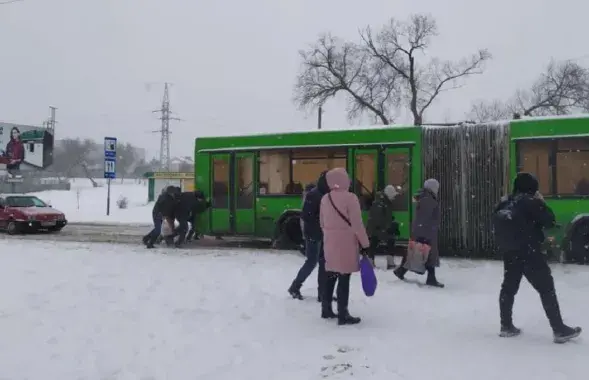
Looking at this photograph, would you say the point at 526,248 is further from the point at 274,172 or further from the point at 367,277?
the point at 274,172

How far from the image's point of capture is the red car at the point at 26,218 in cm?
1891

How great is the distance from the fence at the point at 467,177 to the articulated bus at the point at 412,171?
0.07 feet

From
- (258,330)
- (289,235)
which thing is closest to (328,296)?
(258,330)

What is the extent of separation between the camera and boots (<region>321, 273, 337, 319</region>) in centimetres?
633

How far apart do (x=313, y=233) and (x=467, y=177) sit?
19.0 ft

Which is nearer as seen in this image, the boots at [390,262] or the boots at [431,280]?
the boots at [431,280]

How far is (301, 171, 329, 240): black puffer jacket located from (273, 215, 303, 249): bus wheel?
5895 mm

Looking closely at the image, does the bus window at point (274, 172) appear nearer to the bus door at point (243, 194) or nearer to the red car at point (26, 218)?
the bus door at point (243, 194)

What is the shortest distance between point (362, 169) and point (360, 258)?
645 cm

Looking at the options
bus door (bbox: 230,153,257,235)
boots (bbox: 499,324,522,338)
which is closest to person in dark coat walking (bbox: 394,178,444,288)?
boots (bbox: 499,324,522,338)

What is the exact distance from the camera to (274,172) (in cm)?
1370

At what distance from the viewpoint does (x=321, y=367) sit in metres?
4.91

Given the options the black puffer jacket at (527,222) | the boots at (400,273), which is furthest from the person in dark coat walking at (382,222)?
the black puffer jacket at (527,222)

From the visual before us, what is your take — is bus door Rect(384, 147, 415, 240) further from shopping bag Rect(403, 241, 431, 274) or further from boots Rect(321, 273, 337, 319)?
boots Rect(321, 273, 337, 319)
